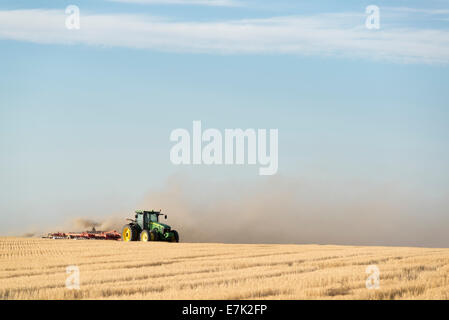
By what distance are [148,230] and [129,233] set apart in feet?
4.50

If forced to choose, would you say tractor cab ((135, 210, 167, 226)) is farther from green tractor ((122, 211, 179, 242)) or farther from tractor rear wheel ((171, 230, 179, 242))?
tractor rear wheel ((171, 230, 179, 242))

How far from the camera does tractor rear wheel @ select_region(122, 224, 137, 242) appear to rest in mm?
42938

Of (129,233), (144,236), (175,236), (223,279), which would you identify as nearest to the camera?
(223,279)

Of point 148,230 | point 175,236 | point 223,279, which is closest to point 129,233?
point 148,230

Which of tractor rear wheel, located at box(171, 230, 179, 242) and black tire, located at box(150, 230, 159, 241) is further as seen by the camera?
black tire, located at box(150, 230, 159, 241)

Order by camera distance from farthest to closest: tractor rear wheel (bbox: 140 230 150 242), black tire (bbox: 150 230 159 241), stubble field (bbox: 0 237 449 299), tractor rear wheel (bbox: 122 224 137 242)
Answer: tractor rear wheel (bbox: 122 224 137 242) → black tire (bbox: 150 230 159 241) → tractor rear wheel (bbox: 140 230 150 242) → stubble field (bbox: 0 237 449 299)

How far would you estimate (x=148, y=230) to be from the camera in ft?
142

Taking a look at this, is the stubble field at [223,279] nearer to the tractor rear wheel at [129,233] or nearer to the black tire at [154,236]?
the black tire at [154,236]

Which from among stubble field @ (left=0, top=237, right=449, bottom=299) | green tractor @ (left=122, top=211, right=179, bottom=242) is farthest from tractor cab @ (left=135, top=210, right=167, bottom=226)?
stubble field @ (left=0, top=237, right=449, bottom=299)

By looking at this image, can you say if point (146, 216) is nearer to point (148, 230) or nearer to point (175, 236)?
point (148, 230)
